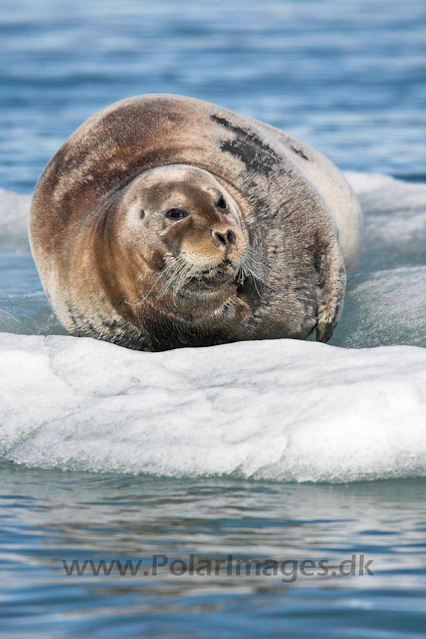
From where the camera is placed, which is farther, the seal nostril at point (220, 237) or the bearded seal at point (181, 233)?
the bearded seal at point (181, 233)

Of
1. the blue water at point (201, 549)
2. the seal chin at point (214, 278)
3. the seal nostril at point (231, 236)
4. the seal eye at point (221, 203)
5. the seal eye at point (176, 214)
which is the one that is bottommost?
the blue water at point (201, 549)

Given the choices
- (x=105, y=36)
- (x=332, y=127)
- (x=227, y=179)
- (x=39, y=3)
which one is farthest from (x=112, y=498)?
(x=39, y=3)

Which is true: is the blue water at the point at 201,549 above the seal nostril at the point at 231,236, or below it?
below

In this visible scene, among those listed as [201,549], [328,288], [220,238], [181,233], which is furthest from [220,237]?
[201,549]

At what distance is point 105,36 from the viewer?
21.7 metres

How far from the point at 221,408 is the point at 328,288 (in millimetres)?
1453

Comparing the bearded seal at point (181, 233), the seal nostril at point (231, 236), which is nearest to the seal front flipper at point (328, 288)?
the bearded seal at point (181, 233)

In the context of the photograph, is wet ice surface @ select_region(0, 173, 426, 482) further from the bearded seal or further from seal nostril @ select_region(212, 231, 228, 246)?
seal nostril @ select_region(212, 231, 228, 246)

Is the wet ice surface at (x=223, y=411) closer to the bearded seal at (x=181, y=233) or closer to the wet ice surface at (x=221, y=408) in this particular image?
the wet ice surface at (x=221, y=408)

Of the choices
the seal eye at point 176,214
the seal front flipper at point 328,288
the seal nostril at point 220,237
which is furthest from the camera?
the seal front flipper at point 328,288

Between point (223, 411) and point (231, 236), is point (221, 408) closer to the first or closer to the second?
point (223, 411)

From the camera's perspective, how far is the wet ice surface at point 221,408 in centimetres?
358

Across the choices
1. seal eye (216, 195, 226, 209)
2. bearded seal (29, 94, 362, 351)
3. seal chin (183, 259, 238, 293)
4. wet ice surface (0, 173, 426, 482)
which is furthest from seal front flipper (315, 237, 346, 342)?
seal eye (216, 195, 226, 209)

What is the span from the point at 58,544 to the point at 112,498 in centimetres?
40
